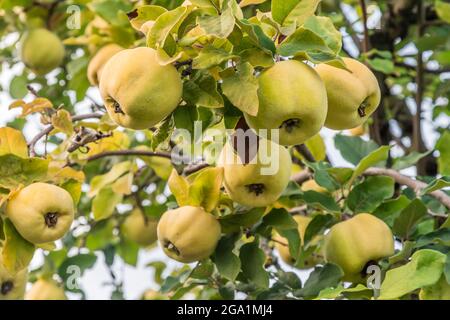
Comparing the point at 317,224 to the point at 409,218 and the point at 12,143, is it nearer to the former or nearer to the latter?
the point at 409,218

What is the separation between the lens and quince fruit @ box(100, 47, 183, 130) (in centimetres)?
117

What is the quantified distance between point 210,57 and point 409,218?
593 millimetres

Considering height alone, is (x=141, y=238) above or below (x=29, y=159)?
below

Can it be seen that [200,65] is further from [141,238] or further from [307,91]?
[141,238]

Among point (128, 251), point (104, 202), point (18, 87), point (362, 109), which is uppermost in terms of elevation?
point (362, 109)

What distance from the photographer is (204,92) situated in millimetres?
1220

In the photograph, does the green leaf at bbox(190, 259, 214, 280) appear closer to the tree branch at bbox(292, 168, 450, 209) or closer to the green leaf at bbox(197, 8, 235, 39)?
the tree branch at bbox(292, 168, 450, 209)

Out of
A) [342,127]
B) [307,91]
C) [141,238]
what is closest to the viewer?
[307,91]

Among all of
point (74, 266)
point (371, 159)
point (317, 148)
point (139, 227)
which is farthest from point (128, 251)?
point (371, 159)

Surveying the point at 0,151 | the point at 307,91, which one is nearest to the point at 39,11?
the point at 0,151

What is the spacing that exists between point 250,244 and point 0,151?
489 mm

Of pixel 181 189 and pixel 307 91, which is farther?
pixel 181 189

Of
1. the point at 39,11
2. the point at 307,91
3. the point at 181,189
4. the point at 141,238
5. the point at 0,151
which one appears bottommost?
the point at 141,238
